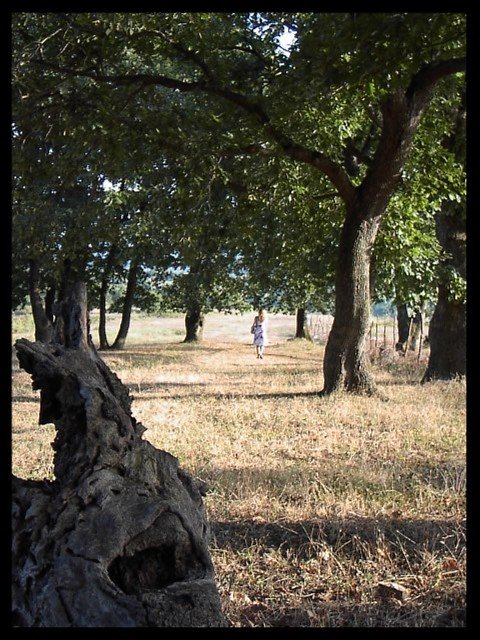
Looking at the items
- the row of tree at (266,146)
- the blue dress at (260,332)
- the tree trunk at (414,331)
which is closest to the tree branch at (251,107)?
the row of tree at (266,146)

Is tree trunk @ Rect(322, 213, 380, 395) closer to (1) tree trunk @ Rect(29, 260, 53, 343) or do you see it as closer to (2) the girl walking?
(2) the girl walking

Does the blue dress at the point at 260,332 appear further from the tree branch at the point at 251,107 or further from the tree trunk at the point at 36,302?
the tree branch at the point at 251,107

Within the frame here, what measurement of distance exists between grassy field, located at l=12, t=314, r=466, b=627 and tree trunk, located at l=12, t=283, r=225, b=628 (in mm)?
1112

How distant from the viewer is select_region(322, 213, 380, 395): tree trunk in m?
12.4

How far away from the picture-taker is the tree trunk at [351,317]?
40.7 feet

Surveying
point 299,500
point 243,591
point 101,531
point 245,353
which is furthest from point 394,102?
point 245,353

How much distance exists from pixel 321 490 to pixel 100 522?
3.69 m

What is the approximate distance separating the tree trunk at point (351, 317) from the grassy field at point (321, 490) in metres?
0.57

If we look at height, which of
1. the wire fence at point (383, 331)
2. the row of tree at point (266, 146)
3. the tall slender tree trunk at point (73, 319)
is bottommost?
the wire fence at point (383, 331)

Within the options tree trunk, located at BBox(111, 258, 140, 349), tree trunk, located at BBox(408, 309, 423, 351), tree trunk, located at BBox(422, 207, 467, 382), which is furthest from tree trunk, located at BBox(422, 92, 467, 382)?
tree trunk, located at BBox(111, 258, 140, 349)

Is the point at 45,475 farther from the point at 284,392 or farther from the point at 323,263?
the point at 323,263

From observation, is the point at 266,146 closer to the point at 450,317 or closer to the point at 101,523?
the point at 450,317

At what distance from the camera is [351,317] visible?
12.5 meters
